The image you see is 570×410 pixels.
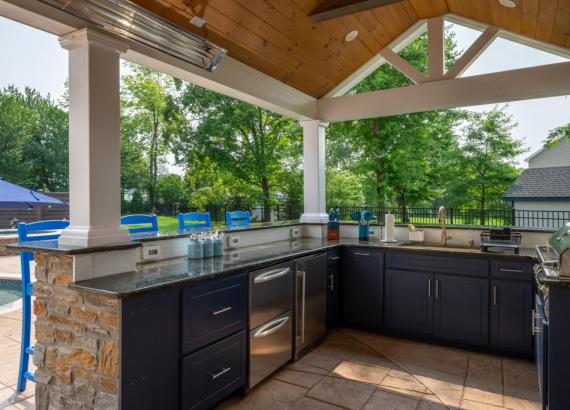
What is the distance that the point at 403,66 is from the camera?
4.00 m

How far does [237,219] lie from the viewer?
4230 millimetres

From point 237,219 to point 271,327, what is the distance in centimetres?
175

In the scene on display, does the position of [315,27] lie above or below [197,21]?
above

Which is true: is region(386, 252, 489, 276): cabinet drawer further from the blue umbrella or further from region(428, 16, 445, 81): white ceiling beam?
the blue umbrella

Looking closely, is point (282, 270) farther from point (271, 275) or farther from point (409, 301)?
point (409, 301)

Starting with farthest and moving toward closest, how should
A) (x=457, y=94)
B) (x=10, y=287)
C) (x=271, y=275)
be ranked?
(x=10, y=287) < (x=457, y=94) < (x=271, y=275)

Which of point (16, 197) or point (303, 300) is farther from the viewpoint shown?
point (16, 197)

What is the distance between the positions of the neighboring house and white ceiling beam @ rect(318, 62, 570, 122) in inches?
158

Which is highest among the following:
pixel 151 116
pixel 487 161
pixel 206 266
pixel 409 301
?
pixel 151 116

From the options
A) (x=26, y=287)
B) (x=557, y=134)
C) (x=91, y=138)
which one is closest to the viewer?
(x=91, y=138)

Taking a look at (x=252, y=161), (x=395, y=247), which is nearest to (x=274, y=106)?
(x=395, y=247)

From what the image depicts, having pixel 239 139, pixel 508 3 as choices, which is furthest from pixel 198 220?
pixel 239 139

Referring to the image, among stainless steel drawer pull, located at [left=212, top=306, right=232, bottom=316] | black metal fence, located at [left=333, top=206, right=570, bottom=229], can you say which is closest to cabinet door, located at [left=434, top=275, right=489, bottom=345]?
stainless steel drawer pull, located at [left=212, top=306, right=232, bottom=316]

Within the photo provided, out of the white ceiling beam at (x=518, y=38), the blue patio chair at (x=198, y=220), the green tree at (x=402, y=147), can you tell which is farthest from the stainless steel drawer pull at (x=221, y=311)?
the green tree at (x=402, y=147)
